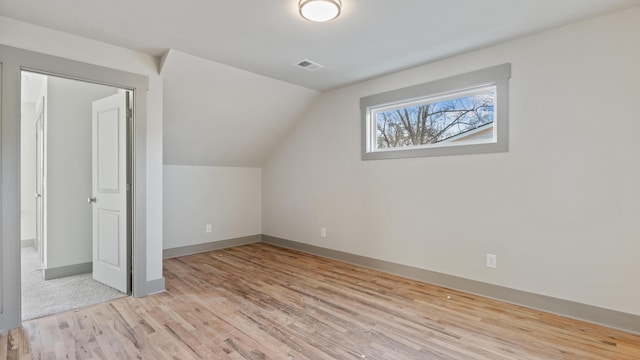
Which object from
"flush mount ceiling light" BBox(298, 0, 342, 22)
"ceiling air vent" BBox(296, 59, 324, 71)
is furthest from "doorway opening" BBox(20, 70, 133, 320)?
"flush mount ceiling light" BBox(298, 0, 342, 22)

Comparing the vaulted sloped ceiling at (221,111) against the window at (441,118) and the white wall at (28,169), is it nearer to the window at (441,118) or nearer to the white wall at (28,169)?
the window at (441,118)

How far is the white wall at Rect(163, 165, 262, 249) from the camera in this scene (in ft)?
15.5

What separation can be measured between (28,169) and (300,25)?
5.52 metres

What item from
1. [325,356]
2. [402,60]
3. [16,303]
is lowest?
[325,356]

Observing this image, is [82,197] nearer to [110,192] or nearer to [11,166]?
[110,192]

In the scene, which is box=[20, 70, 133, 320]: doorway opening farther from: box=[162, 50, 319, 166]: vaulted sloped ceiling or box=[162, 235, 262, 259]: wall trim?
box=[162, 235, 262, 259]: wall trim

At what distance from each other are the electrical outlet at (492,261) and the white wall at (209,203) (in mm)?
3815

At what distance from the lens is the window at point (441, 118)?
122 inches

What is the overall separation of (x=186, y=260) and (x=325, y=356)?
3.03 meters

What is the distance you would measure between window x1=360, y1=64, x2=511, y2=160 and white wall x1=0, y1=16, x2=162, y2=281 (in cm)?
239

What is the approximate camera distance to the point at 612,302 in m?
2.51

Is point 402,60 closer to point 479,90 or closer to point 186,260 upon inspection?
point 479,90

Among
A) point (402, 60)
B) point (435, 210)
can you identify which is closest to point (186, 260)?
point (435, 210)

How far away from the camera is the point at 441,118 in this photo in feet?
11.8
